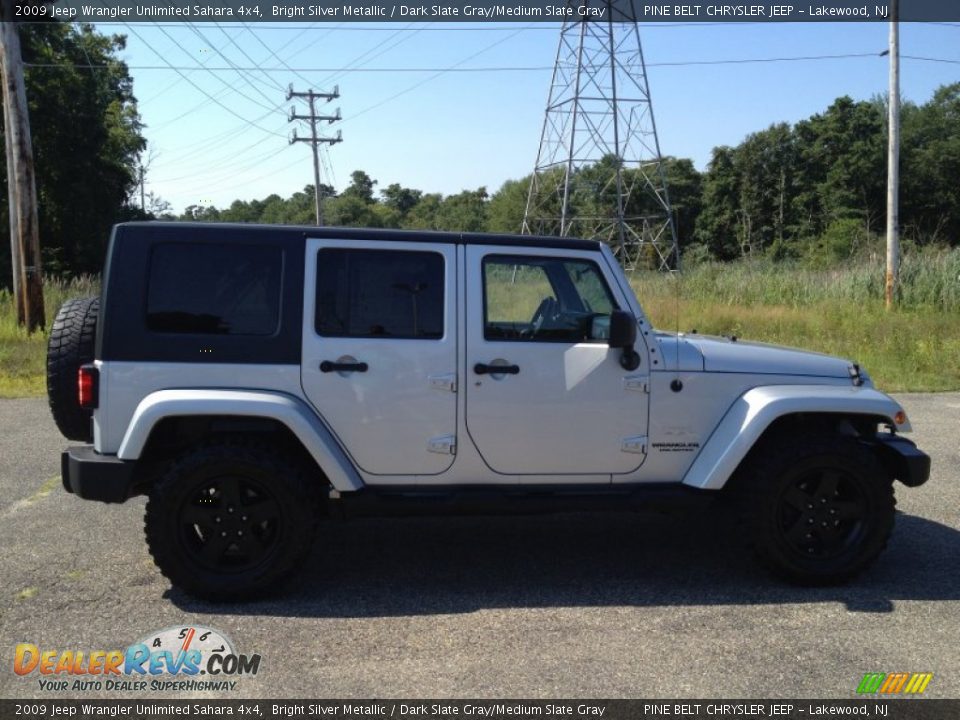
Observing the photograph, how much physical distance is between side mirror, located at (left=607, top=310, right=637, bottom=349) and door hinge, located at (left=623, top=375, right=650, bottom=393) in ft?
0.82

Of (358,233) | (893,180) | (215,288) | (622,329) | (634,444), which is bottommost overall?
(634,444)

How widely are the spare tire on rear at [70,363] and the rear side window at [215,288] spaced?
0.42 metres

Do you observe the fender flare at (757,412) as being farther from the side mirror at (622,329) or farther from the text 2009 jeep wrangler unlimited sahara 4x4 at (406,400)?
the side mirror at (622,329)

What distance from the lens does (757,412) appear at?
4.74 meters

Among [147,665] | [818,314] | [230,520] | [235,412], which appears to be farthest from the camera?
[818,314]

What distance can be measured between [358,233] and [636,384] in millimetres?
1728

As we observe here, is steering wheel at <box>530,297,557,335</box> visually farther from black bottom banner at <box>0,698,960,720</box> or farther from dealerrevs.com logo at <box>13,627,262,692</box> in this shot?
dealerrevs.com logo at <box>13,627,262,692</box>

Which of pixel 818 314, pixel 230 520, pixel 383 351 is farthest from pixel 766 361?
pixel 818 314

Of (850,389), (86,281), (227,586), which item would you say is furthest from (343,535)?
(86,281)

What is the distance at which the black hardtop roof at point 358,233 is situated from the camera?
4.66m

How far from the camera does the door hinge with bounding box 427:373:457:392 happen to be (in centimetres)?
469

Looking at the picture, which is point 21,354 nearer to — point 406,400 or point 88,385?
point 88,385

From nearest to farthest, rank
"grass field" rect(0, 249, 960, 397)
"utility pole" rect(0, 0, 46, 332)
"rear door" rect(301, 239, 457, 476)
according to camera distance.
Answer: "rear door" rect(301, 239, 457, 476)
"grass field" rect(0, 249, 960, 397)
"utility pole" rect(0, 0, 46, 332)

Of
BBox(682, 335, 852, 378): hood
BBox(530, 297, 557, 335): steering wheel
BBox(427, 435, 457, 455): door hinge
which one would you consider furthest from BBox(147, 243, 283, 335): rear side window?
BBox(682, 335, 852, 378): hood
